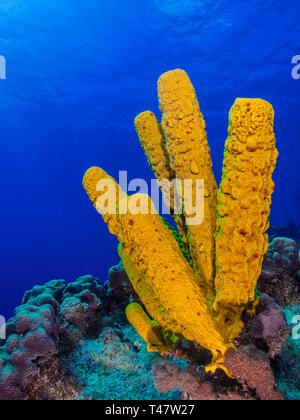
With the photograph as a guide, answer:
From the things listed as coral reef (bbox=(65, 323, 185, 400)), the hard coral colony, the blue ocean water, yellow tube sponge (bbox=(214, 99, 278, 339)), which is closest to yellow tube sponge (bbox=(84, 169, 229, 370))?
the hard coral colony

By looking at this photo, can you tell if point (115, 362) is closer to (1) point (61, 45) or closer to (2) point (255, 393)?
(2) point (255, 393)

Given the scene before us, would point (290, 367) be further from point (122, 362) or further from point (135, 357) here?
point (122, 362)

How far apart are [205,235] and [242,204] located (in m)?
0.51

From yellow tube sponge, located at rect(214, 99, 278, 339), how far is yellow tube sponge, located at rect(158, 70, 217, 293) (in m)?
0.22

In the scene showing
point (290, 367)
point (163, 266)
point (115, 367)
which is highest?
point (163, 266)

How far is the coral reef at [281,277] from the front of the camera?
9.66ft

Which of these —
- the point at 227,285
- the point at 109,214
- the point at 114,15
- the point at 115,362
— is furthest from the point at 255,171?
the point at 114,15

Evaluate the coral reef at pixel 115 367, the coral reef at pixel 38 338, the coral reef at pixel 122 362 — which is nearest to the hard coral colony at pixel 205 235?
the coral reef at pixel 122 362

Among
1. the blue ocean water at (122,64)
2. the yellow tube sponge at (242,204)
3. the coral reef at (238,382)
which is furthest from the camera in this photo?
the blue ocean water at (122,64)

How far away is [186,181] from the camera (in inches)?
80.4

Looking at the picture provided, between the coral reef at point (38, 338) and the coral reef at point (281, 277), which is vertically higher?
the coral reef at point (281, 277)

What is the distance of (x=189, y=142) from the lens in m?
1.97

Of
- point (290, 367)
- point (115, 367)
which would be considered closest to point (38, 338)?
point (115, 367)

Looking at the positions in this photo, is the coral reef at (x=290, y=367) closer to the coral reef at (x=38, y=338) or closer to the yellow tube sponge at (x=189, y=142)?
the yellow tube sponge at (x=189, y=142)
